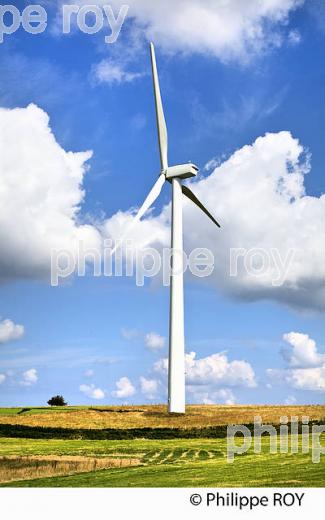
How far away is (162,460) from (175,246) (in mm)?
26525

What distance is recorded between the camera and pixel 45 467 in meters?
38.7

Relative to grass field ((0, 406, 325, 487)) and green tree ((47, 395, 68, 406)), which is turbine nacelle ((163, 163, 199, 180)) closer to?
grass field ((0, 406, 325, 487))

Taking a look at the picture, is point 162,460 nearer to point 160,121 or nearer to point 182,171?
point 182,171

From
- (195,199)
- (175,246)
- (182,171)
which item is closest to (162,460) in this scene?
(175,246)

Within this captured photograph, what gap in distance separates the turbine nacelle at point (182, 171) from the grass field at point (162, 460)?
23.3 meters

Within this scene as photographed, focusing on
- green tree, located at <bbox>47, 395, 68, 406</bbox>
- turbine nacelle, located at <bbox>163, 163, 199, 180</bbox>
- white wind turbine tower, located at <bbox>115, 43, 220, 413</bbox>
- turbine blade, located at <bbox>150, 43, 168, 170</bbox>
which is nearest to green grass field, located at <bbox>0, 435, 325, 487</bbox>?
white wind turbine tower, located at <bbox>115, 43, 220, 413</bbox>

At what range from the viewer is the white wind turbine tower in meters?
60.7

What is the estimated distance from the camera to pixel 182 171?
66.9 meters

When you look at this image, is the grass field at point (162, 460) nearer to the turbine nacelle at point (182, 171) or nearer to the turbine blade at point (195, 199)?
the turbine blade at point (195, 199)

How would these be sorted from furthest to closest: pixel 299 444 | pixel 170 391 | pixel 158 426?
1. pixel 170 391
2. pixel 158 426
3. pixel 299 444

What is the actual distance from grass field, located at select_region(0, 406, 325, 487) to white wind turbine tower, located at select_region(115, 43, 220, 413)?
2.99 metres
